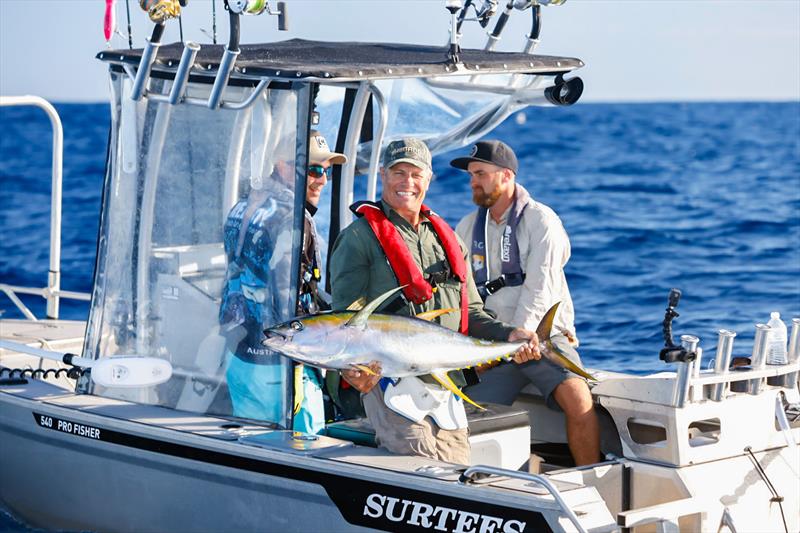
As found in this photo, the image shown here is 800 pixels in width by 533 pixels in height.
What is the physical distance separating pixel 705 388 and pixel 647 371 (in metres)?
4.35

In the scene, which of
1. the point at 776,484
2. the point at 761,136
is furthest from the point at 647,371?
the point at 761,136

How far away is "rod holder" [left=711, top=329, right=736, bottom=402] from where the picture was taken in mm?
5602

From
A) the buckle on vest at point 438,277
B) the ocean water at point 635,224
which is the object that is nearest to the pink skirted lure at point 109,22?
the buckle on vest at point 438,277

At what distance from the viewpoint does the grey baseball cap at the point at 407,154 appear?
522 cm

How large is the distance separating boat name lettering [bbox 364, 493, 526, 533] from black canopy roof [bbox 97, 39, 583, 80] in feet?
5.85

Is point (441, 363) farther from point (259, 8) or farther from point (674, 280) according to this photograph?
point (674, 280)

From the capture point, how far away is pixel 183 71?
18.4 ft

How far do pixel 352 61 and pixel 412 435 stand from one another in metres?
1.76

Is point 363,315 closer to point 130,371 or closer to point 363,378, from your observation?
point 363,378

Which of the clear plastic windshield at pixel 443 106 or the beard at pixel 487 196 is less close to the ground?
the clear plastic windshield at pixel 443 106

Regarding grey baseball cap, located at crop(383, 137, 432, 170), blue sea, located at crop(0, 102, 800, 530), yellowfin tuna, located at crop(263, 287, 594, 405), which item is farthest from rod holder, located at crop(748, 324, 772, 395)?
blue sea, located at crop(0, 102, 800, 530)

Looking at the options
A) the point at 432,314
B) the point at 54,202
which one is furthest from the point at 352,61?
the point at 54,202

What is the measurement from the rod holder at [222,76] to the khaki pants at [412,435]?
148 cm

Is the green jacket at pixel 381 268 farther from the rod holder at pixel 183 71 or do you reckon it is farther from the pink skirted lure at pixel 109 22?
the pink skirted lure at pixel 109 22
